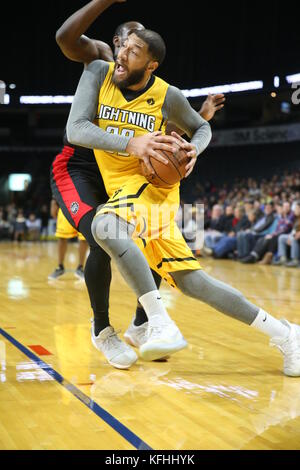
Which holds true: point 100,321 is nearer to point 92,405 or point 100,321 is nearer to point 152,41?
point 92,405

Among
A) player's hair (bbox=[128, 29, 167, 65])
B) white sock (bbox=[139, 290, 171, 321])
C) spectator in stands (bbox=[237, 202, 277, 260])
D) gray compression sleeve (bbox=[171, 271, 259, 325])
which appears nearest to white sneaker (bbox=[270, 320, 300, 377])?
Answer: gray compression sleeve (bbox=[171, 271, 259, 325])

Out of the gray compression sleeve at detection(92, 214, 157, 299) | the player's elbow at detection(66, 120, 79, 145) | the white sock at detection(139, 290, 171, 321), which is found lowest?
the white sock at detection(139, 290, 171, 321)

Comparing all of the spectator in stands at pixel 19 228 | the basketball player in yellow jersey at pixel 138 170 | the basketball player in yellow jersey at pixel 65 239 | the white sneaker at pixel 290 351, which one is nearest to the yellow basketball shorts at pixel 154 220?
the basketball player in yellow jersey at pixel 138 170

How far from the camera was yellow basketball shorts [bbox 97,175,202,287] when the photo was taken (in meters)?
3.08

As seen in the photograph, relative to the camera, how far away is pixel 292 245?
1159 cm

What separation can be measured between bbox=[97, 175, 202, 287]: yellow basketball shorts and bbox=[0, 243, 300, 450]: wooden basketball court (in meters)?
0.63

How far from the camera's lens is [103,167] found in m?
3.41

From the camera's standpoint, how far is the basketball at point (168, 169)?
3.01 m

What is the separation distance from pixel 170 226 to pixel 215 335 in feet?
5.09

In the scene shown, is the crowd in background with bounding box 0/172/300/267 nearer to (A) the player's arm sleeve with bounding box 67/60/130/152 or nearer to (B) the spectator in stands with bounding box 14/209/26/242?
(B) the spectator in stands with bounding box 14/209/26/242

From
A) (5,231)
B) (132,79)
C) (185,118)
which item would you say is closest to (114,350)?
(185,118)

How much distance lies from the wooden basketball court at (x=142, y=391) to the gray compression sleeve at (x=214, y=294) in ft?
1.17

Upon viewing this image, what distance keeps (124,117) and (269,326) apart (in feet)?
4.49

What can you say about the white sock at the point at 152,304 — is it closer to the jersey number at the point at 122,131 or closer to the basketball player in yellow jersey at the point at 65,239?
the jersey number at the point at 122,131
